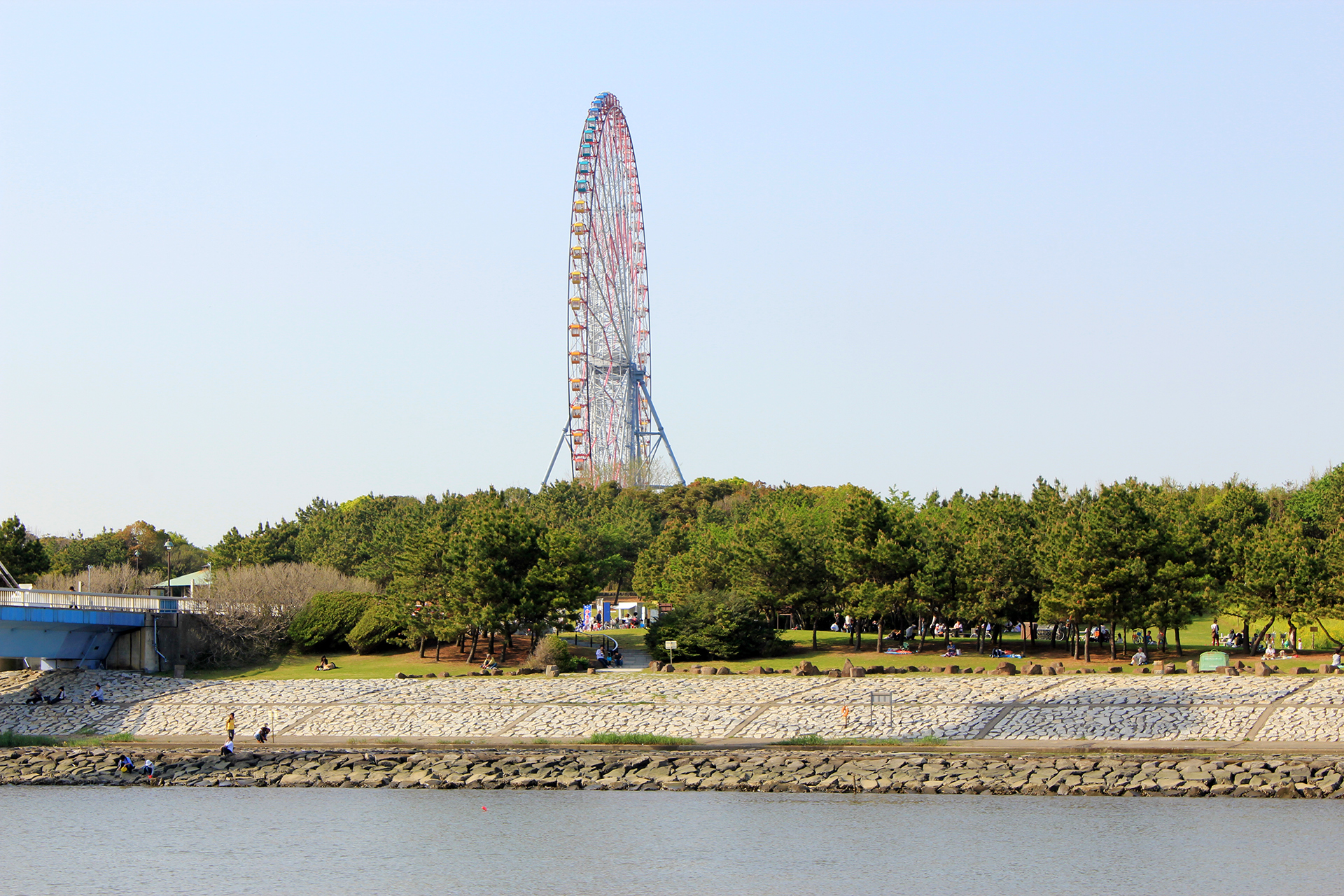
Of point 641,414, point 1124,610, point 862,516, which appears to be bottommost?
point 1124,610

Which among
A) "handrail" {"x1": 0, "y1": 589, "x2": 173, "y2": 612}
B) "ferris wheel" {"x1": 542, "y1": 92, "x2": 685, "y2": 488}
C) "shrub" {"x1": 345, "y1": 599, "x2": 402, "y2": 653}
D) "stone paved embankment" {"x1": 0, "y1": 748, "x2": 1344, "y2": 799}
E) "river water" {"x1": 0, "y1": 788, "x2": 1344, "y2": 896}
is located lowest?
"river water" {"x1": 0, "y1": 788, "x2": 1344, "y2": 896}

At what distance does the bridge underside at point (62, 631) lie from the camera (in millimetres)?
53625

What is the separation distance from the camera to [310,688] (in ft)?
171

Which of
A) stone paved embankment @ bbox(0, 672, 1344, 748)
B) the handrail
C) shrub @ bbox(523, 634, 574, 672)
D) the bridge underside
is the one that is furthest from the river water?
the handrail

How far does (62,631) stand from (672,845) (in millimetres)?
36487

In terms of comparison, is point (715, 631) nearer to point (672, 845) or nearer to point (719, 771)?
point (719, 771)

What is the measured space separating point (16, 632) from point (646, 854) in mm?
35789

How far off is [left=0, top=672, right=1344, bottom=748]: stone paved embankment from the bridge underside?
1.85 meters

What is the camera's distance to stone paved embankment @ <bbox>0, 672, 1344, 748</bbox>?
40.6 metres

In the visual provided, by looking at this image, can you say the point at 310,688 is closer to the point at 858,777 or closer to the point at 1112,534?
the point at 858,777

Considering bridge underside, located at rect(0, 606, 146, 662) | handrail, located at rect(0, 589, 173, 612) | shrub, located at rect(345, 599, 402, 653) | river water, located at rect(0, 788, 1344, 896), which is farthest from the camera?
shrub, located at rect(345, 599, 402, 653)

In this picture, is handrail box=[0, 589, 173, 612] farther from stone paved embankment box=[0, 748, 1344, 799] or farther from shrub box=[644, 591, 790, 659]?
shrub box=[644, 591, 790, 659]

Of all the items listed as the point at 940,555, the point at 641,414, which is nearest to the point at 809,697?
the point at 940,555

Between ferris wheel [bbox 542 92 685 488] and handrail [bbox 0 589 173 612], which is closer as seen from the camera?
handrail [bbox 0 589 173 612]
